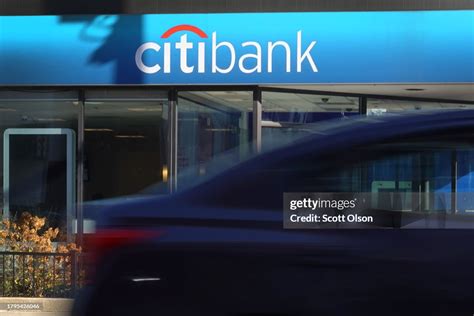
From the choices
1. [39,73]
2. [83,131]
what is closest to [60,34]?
[39,73]

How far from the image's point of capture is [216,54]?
8984 mm

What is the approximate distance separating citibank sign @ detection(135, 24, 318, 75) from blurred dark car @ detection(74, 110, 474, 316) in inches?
219

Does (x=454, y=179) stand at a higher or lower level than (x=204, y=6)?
lower

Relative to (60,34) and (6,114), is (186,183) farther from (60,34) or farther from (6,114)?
(6,114)

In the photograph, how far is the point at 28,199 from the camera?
981cm

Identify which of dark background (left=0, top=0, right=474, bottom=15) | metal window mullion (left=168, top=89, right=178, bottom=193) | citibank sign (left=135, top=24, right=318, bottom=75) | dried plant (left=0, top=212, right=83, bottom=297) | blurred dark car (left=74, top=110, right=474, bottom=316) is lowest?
dried plant (left=0, top=212, right=83, bottom=297)

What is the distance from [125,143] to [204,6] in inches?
86.3

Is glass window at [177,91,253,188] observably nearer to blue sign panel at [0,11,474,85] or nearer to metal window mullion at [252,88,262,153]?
metal window mullion at [252,88,262,153]

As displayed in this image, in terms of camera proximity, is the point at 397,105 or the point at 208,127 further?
the point at 397,105

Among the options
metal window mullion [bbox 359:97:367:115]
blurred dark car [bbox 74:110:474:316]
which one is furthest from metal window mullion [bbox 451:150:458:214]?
metal window mullion [bbox 359:97:367:115]

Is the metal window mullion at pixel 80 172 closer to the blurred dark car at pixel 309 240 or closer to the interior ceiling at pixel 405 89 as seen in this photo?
the interior ceiling at pixel 405 89

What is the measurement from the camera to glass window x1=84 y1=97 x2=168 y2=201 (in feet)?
31.2

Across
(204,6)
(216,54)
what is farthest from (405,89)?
(204,6)

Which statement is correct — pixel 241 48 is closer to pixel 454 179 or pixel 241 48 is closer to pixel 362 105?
pixel 362 105
